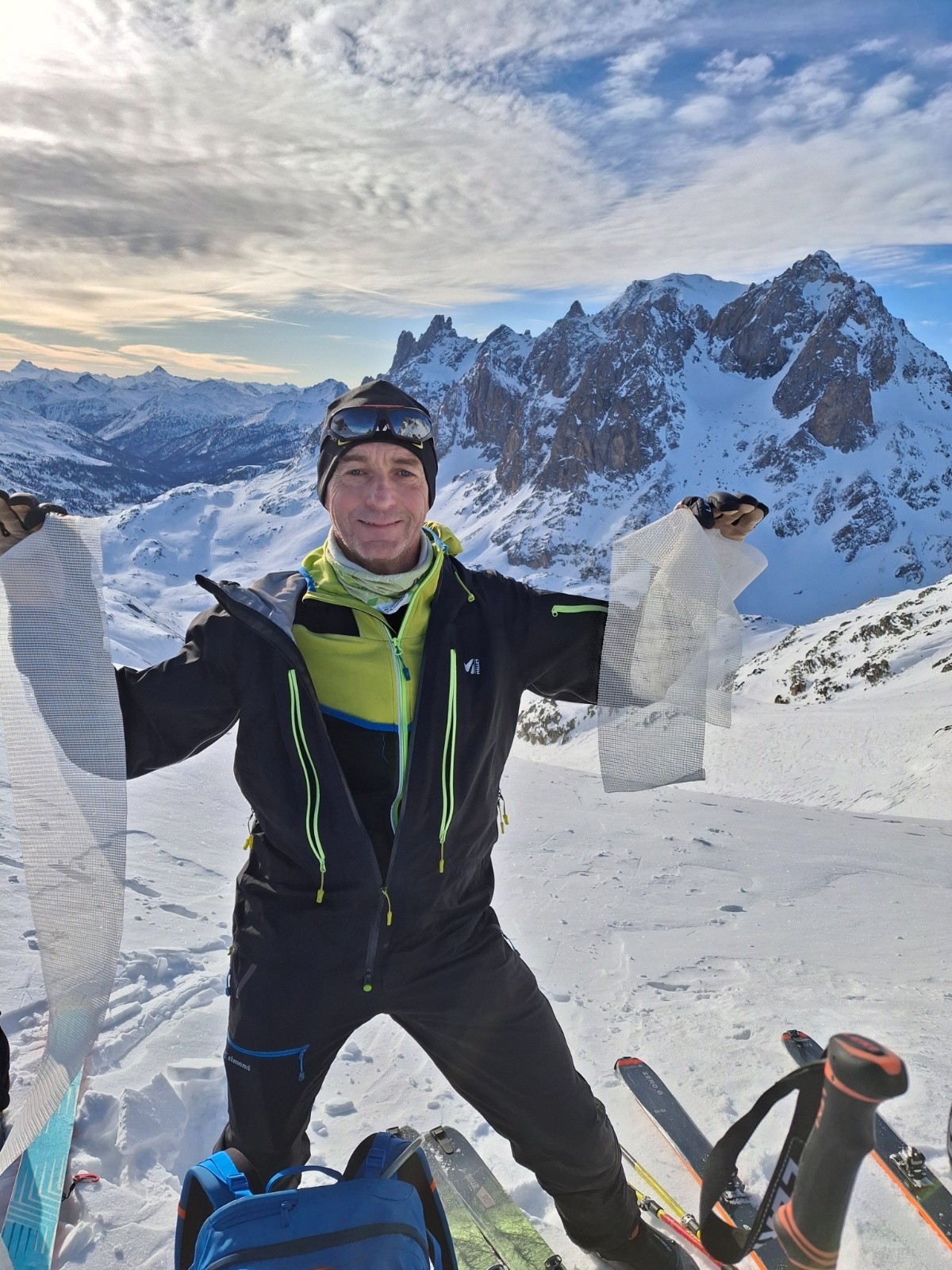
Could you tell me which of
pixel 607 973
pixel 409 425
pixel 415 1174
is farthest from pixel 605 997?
pixel 409 425

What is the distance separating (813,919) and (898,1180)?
3541mm

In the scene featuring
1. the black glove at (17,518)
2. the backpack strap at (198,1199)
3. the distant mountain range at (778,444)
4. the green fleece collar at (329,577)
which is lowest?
the backpack strap at (198,1199)

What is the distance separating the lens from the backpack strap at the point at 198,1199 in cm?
233

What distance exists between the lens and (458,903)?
2941 mm

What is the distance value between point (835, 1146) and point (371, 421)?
273 centimetres

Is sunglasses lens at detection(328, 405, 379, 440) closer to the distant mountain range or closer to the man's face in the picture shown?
the man's face

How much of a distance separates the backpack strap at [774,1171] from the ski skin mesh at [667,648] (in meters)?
1.42

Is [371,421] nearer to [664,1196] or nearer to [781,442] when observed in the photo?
[664,1196]

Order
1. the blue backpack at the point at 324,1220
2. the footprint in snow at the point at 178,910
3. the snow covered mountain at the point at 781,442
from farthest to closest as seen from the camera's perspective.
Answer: the snow covered mountain at the point at 781,442, the footprint in snow at the point at 178,910, the blue backpack at the point at 324,1220

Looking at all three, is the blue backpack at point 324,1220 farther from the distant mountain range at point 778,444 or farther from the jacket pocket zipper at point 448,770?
the distant mountain range at point 778,444

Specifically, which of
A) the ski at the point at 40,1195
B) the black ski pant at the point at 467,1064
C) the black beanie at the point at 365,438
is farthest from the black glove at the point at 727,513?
the ski at the point at 40,1195

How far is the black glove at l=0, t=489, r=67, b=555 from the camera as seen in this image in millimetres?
2836

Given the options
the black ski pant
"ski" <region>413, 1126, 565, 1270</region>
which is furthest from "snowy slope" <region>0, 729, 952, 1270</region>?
the black ski pant

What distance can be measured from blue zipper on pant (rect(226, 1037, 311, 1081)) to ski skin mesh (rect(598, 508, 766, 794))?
1650 mm
